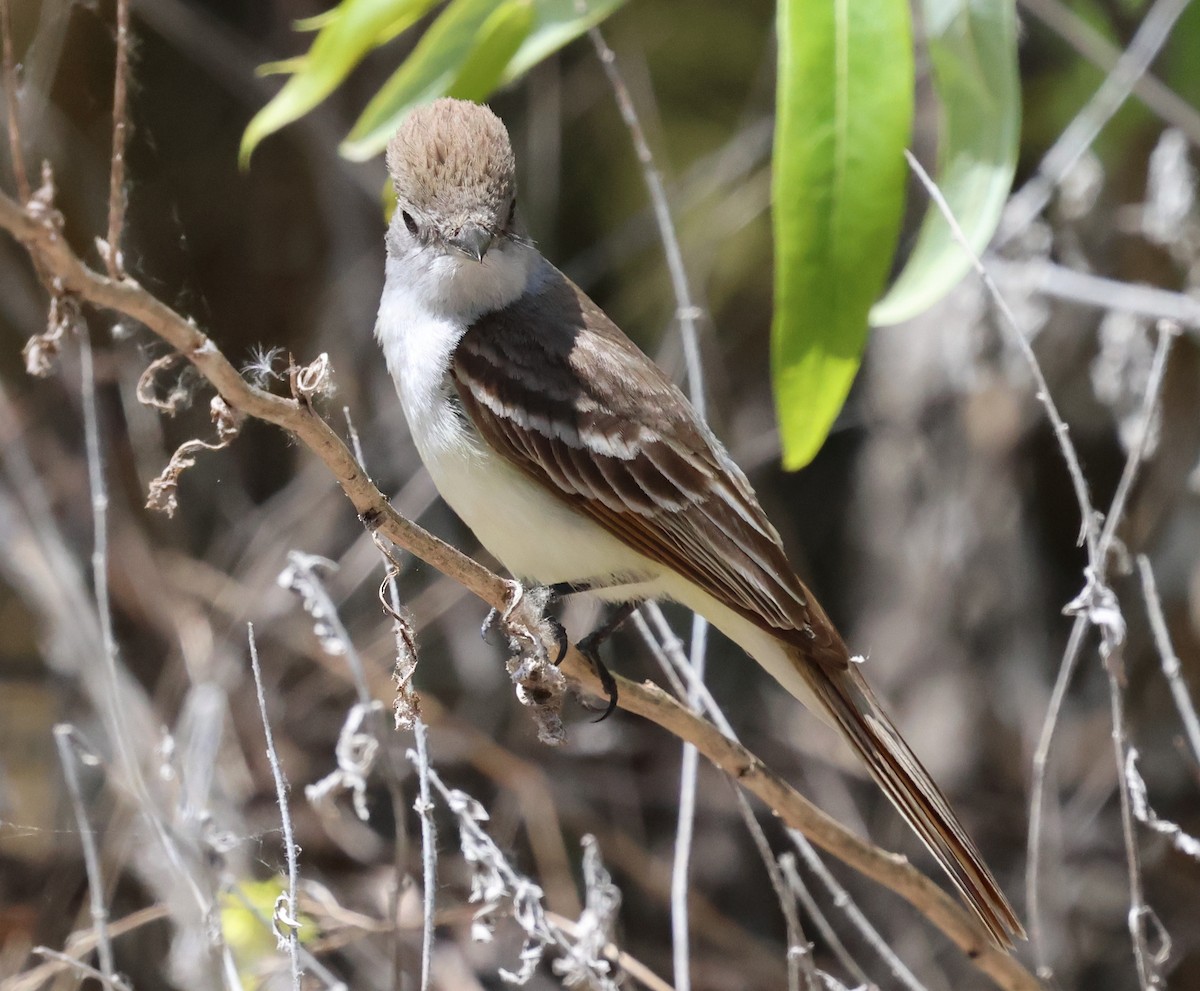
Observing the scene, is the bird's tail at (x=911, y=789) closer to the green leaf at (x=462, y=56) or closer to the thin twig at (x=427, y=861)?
the thin twig at (x=427, y=861)

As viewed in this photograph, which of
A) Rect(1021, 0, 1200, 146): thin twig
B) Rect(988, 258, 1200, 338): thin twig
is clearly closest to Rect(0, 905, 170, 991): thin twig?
Rect(988, 258, 1200, 338): thin twig

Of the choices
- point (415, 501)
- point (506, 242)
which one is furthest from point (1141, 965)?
point (415, 501)

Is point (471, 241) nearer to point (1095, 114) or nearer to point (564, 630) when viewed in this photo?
point (564, 630)

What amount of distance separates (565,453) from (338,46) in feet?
2.43

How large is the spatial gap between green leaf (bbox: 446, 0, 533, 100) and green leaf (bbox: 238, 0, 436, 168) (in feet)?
0.39

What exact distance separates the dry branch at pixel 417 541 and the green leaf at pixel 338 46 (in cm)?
62

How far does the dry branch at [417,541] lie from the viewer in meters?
1.08

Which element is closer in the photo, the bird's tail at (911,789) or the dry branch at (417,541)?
the dry branch at (417,541)

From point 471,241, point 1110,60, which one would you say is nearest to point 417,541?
point 471,241

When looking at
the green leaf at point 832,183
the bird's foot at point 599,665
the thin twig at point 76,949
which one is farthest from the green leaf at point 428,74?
the thin twig at point 76,949

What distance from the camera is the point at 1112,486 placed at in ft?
12.2

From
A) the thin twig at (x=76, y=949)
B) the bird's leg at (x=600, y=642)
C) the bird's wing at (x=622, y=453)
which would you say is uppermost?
the bird's wing at (x=622, y=453)

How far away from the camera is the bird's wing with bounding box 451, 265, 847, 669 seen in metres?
2.14

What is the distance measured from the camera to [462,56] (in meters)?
2.17
